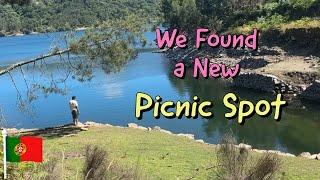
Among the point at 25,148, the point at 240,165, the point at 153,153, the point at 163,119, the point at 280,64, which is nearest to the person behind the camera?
the point at 25,148

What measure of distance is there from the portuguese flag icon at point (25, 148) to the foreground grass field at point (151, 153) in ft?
15.1

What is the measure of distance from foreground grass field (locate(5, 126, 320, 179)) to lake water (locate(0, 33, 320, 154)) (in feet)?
6.51

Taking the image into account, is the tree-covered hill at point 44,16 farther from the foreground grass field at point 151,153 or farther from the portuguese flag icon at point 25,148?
the portuguese flag icon at point 25,148

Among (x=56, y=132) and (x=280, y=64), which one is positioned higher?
(x=56, y=132)

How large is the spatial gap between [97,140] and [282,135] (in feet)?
33.7

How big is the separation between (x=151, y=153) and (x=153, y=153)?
0.21 ft

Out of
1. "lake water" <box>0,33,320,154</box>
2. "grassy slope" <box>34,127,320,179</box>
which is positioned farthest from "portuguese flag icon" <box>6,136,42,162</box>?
"lake water" <box>0,33,320,154</box>

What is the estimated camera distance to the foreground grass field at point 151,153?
42.0 ft

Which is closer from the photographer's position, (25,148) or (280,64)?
(25,148)

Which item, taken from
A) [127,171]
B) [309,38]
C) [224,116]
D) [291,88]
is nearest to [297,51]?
[309,38]

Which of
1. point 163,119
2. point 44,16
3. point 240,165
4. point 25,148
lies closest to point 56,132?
point 163,119

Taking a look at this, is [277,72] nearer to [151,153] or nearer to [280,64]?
[280,64]

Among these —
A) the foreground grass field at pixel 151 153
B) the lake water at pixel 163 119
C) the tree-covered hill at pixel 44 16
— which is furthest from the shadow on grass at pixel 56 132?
the tree-covered hill at pixel 44 16

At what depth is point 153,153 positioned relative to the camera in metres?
15.4
